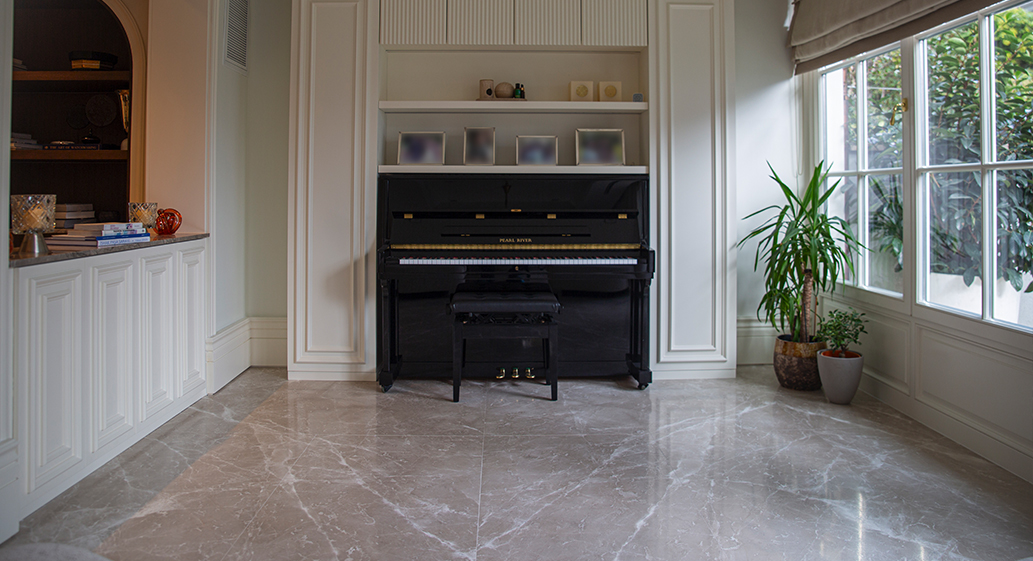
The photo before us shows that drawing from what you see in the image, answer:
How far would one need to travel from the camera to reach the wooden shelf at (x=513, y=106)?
3660mm

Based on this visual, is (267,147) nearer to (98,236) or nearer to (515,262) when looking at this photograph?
(98,236)

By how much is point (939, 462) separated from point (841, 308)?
4.52 ft

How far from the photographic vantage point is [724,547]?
1.88m

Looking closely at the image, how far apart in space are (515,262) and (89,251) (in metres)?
1.93

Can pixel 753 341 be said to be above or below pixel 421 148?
below

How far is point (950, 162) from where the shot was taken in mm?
2816

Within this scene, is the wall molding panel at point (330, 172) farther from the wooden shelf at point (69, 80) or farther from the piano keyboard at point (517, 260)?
the wooden shelf at point (69, 80)

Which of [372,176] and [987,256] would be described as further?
[372,176]

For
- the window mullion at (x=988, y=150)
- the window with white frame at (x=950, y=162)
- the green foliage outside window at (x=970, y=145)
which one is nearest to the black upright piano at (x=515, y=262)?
the window with white frame at (x=950, y=162)

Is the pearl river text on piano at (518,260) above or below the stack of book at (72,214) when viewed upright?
below

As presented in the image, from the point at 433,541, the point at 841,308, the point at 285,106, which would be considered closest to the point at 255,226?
the point at 285,106

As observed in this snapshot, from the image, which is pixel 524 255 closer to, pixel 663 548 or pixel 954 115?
pixel 663 548

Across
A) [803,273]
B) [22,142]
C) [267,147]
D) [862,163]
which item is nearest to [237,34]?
[267,147]

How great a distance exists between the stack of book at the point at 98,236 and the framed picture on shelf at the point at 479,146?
5.83ft
